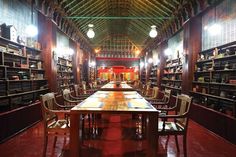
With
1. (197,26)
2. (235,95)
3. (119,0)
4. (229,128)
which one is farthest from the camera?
(119,0)

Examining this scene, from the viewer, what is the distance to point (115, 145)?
3.71 meters

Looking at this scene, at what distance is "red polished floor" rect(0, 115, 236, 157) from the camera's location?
3320 millimetres

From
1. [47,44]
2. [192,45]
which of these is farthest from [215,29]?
[47,44]

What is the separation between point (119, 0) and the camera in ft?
40.9

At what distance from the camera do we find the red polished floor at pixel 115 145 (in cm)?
332

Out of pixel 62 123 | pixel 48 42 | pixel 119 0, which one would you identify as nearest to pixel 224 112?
pixel 62 123

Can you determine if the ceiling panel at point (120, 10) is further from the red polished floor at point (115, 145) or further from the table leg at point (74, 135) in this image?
the table leg at point (74, 135)

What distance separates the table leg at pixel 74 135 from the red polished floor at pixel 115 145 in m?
0.54

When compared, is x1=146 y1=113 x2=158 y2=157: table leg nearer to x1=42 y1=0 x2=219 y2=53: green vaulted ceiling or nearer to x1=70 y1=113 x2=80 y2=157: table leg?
x1=70 y1=113 x2=80 y2=157: table leg

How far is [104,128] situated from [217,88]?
3146mm

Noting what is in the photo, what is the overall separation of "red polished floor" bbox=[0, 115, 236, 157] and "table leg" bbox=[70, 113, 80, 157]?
21.2 inches

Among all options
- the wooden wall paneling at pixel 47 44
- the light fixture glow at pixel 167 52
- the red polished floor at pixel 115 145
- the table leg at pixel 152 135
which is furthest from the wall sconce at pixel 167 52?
the table leg at pixel 152 135

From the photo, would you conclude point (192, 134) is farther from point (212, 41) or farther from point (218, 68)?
point (212, 41)

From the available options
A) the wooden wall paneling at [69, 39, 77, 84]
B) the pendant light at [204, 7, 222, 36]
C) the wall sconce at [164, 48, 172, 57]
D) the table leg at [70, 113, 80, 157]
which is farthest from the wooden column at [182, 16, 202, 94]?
the wooden wall paneling at [69, 39, 77, 84]
